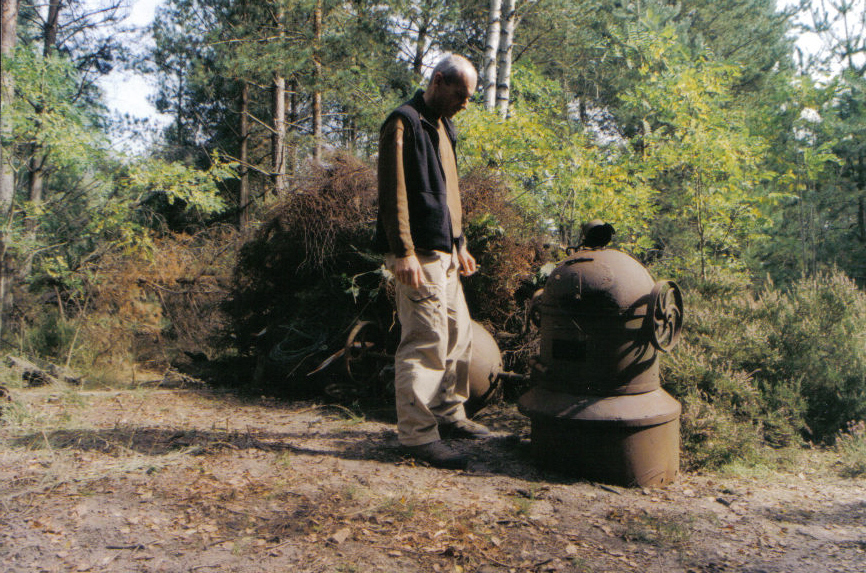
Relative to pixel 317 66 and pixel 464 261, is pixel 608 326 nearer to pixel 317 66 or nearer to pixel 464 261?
pixel 464 261

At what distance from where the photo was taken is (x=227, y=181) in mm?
19672

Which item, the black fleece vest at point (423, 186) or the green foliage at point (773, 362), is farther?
the green foliage at point (773, 362)

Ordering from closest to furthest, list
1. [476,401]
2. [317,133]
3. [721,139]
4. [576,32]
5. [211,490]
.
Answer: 1. [211,490]
2. [476,401]
3. [721,139]
4. [317,133]
5. [576,32]

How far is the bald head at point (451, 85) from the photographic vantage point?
3.48 m

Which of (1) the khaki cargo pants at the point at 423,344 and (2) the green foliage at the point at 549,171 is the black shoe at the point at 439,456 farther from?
(2) the green foliage at the point at 549,171

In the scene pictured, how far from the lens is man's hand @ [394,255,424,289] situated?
11.0ft

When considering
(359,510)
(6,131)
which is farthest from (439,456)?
(6,131)

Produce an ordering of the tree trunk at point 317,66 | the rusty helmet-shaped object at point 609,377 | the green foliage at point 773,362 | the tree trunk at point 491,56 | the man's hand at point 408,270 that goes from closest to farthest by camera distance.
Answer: the man's hand at point 408,270
the rusty helmet-shaped object at point 609,377
the green foliage at point 773,362
the tree trunk at point 491,56
the tree trunk at point 317,66

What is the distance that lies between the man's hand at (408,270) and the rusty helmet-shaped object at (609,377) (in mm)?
865

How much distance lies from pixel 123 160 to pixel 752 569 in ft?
37.7

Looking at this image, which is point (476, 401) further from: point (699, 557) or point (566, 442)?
point (699, 557)

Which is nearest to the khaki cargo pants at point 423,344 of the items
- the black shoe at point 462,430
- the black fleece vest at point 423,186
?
the black fleece vest at point 423,186

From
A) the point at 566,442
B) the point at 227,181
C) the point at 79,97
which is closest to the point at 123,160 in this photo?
the point at 79,97

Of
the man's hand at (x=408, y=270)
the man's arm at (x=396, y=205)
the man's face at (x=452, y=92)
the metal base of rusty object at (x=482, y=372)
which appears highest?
the man's face at (x=452, y=92)
